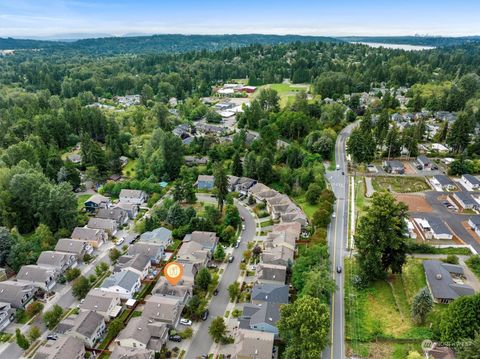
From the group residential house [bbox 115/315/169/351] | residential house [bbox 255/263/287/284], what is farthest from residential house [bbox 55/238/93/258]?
residential house [bbox 255/263/287/284]

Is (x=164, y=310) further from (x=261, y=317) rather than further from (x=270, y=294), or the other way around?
(x=270, y=294)

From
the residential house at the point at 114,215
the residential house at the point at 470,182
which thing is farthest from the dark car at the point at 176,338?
the residential house at the point at 470,182

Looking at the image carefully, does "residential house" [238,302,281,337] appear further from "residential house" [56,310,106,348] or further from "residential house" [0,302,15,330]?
"residential house" [0,302,15,330]

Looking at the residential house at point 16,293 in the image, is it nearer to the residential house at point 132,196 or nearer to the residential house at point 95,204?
the residential house at point 95,204

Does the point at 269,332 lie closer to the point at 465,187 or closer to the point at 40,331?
the point at 40,331

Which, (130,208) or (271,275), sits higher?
(271,275)

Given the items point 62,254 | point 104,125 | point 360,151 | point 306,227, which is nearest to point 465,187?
point 360,151

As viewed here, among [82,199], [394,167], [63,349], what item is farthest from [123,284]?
[394,167]
